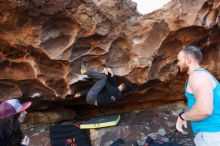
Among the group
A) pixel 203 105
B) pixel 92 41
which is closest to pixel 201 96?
pixel 203 105

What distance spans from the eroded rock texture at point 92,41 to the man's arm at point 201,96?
2132 mm

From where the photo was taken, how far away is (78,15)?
4203 millimetres

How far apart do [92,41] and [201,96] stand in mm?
2418

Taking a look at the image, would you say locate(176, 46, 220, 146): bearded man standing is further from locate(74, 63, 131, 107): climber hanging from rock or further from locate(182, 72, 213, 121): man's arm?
locate(74, 63, 131, 107): climber hanging from rock

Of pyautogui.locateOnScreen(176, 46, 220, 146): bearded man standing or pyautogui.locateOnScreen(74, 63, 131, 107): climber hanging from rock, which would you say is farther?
pyautogui.locateOnScreen(74, 63, 131, 107): climber hanging from rock

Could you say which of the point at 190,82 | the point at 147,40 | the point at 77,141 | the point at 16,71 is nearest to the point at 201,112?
the point at 190,82

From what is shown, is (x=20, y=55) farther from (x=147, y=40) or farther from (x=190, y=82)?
(x=190, y=82)

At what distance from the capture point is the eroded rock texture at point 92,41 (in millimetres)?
4145

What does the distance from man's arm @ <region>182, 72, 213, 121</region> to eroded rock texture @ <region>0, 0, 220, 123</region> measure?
2132 millimetres

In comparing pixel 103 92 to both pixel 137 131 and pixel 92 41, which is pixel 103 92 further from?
pixel 137 131

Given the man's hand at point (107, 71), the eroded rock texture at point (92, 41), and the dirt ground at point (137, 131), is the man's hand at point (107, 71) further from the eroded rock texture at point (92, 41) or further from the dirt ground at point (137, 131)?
the dirt ground at point (137, 131)

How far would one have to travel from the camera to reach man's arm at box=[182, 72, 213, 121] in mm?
2346

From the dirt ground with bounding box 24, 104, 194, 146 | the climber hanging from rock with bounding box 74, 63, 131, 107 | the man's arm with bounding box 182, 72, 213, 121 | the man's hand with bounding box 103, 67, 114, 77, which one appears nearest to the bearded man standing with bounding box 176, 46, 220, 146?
the man's arm with bounding box 182, 72, 213, 121

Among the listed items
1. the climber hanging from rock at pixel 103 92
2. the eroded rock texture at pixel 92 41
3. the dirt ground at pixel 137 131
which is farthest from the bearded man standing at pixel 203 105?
the dirt ground at pixel 137 131
